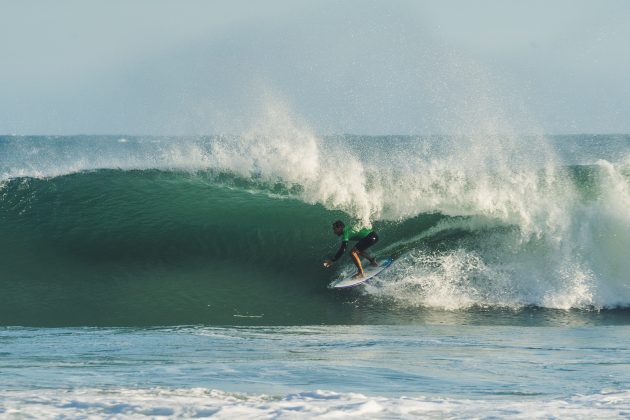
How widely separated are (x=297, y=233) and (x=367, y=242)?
288 cm

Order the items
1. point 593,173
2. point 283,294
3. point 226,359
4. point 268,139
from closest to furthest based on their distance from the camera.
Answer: point 226,359 < point 283,294 < point 593,173 < point 268,139

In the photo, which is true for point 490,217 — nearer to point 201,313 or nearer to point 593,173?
point 593,173

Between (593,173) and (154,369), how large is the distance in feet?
36.8

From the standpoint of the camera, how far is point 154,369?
266 inches

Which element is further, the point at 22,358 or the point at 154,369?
the point at 22,358

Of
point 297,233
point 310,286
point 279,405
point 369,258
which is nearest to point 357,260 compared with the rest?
point 369,258

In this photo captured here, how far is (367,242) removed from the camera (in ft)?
40.2

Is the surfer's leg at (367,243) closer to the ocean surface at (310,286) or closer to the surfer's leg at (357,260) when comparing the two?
the surfer's leg at (357,260)

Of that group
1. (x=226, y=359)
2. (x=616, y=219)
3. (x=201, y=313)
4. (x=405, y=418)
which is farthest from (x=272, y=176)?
(x=405, y=418)

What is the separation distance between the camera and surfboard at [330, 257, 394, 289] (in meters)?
12.3

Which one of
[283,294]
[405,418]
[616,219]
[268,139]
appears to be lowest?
[405,418]

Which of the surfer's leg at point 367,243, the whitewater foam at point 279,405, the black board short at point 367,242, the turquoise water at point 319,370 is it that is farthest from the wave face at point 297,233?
the whitewater foam at point 279,405

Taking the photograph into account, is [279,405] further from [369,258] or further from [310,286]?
[310,286]

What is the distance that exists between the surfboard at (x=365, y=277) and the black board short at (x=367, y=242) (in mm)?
444
